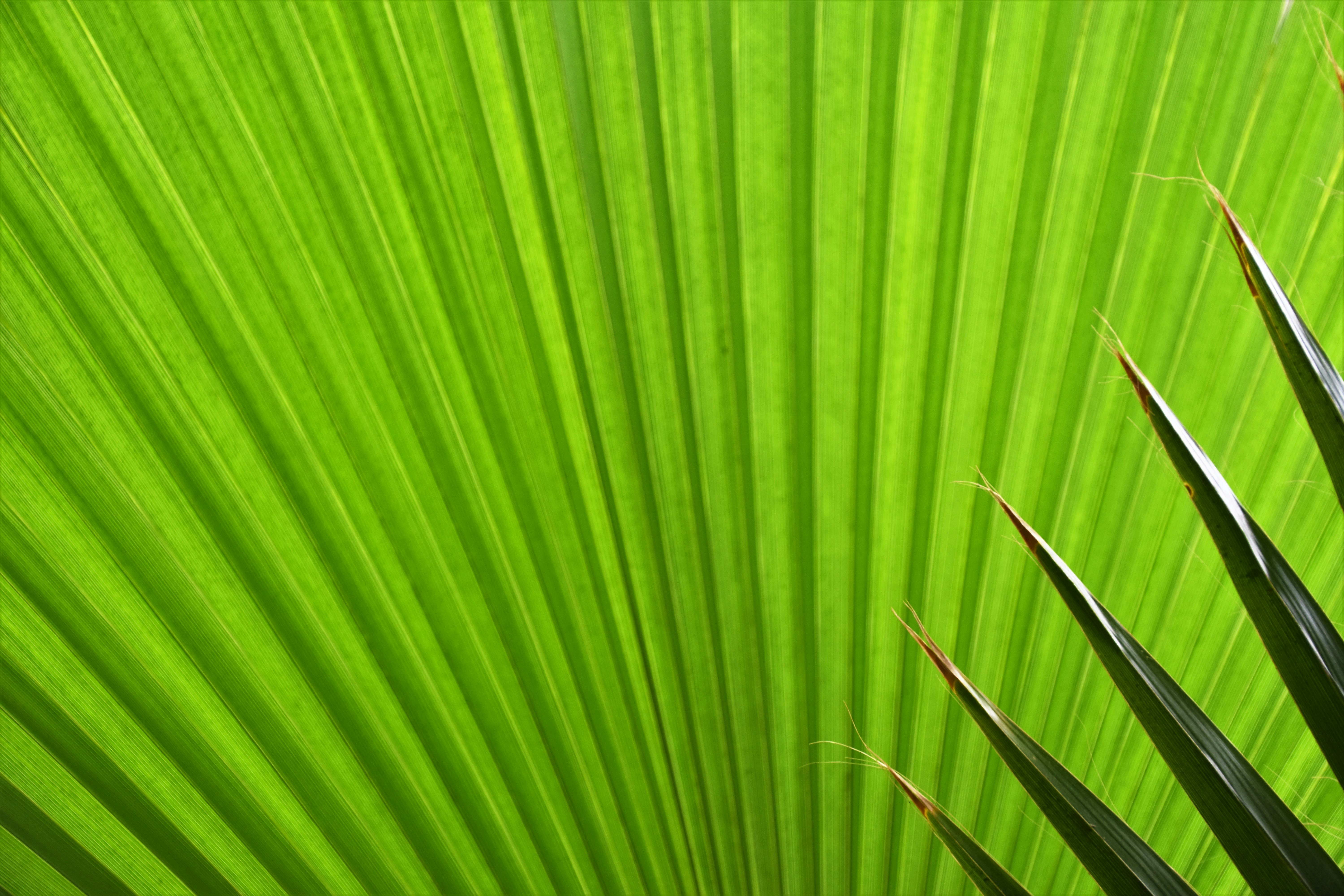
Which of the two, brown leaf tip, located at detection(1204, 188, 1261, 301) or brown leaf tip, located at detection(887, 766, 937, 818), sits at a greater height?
brown leaf tip, located at detection(1204, 188, 1261, 301)

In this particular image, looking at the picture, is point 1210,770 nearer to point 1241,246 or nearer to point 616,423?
point 1241,246

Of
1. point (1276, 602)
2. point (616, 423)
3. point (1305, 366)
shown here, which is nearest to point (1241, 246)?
point (1305, 366)

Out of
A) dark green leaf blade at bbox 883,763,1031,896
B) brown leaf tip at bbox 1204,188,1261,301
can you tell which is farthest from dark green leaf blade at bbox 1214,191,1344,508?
dark green leaf blade at bbox 883,763,1031,896

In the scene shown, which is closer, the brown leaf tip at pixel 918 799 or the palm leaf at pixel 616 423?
the brown leaf tip at pixel 918 799

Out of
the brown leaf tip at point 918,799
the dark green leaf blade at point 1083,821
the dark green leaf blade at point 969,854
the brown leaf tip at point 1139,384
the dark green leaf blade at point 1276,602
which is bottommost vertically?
the dark green leaf blade at point 969,854

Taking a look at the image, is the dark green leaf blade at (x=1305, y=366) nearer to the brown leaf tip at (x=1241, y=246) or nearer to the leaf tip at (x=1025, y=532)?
the brown leaf tip at (x=1241, y=246)

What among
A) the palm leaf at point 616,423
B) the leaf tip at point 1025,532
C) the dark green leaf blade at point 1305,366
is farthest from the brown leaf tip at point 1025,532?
the palm leaf at point 616,423

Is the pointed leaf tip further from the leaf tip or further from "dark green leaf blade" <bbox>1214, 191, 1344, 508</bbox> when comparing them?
"dark green leaf blade" <bbox>1214, 191, 1344, 508</bbox>
